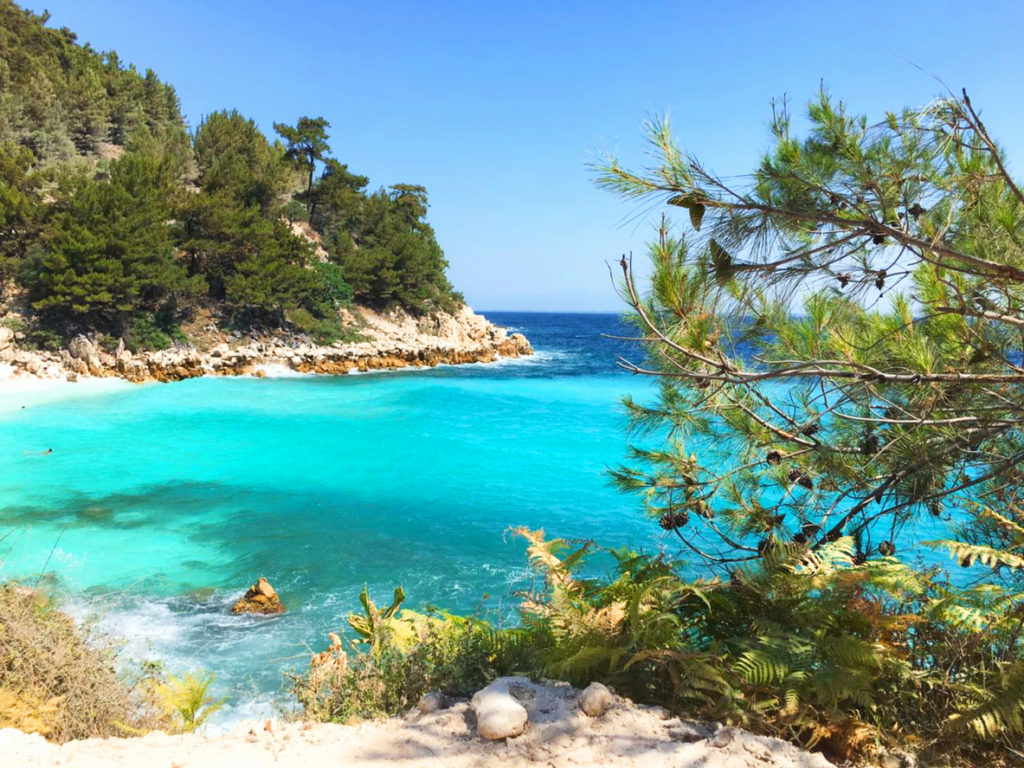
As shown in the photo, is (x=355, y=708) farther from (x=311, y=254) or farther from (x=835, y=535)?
(x=311, y=254)

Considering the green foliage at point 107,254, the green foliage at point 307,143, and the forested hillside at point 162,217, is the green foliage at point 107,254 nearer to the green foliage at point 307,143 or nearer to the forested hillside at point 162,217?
the forested hillside at point 162,217

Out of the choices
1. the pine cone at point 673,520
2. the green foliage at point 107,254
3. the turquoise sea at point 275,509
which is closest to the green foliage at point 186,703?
the turquoise sea at point 275,509

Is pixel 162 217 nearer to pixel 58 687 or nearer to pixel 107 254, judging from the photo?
pixel 107 254

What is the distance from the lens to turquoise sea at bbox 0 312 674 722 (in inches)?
282

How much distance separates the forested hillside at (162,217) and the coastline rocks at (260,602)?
2270 centimetres

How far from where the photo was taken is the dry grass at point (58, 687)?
315 centimetres

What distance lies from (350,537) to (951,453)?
8.72 m

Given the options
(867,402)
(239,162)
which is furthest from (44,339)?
(867,402)

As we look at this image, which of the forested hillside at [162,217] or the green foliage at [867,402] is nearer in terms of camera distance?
the green foliage at [867,402]

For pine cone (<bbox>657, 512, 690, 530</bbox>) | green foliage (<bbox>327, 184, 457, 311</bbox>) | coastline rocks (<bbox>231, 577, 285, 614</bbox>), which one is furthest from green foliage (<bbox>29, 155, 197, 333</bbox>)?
pine cone (<bbox>657, 512, 690, 530</bbox>)

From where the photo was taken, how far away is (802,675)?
271 centimetres

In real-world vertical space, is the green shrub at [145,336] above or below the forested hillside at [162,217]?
below

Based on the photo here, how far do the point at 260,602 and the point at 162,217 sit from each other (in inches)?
1063

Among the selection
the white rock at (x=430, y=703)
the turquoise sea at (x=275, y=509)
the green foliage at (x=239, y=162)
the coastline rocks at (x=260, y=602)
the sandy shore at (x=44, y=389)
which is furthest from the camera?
the green foliage at (x=239, y=162)
